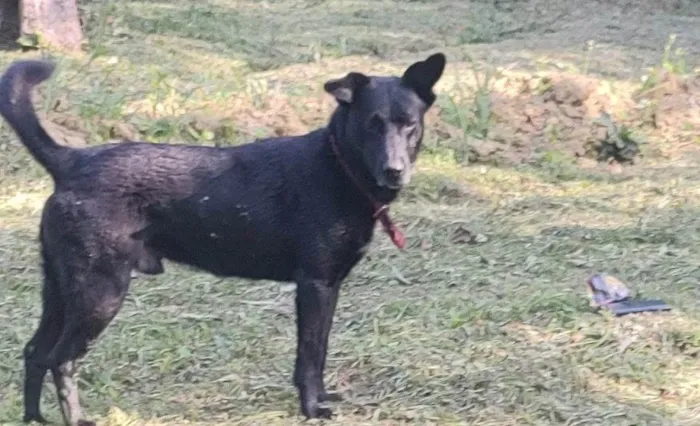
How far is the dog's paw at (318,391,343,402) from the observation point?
4719 mm

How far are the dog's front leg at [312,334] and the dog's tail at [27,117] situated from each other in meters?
1.07

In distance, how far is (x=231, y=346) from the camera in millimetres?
5344

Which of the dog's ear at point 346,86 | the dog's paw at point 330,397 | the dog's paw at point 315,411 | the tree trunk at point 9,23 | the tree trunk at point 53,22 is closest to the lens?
the dog's ear at point 346,86

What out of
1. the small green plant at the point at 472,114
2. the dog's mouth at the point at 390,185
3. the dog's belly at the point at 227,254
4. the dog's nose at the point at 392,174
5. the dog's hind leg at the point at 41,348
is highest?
the dog's nose at the point at 392,174

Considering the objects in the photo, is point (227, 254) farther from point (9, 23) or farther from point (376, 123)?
point (9, 23)

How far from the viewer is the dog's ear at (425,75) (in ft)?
14.8

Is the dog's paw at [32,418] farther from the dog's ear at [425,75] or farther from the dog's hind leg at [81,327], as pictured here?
the dog's ear at [425,75]

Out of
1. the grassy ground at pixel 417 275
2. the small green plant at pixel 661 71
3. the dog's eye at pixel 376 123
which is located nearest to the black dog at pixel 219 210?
the dog's eye at pixel 376 123

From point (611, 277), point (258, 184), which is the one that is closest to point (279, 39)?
point (611, 277)

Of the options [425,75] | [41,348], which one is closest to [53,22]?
Result: [41,348]

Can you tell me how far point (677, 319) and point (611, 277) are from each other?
20.4 inches

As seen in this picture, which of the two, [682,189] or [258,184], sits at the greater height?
[258,184]

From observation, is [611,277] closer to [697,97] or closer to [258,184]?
[258,184]

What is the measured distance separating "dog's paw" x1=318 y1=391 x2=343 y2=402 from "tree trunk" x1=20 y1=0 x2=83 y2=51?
6.28 metres
